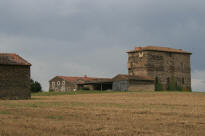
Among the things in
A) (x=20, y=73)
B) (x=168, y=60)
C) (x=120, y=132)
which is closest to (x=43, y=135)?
(x=120, y=132)

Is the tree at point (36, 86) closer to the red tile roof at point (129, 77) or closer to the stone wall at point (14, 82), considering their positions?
the red tile roof at point (129, 77)

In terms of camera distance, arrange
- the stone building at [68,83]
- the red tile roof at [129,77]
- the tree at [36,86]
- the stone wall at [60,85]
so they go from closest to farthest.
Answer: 1. the red tile roof at [129,77]
2. the tree at [36,86]
3. the stone building at [68,83]
4. the stone wall at [60,85]

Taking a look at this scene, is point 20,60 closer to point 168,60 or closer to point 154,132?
point 154,132

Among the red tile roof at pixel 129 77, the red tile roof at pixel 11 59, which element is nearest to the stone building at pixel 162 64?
the red tile roof at pixel 129 77

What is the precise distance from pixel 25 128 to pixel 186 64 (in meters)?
75.5

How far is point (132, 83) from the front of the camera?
70.8m

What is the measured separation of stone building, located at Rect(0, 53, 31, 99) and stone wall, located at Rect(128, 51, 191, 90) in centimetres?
3862

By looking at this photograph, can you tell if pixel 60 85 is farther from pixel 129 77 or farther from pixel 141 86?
pixel 141 86

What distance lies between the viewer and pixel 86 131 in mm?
12172

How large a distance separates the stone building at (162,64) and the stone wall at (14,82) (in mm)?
38602

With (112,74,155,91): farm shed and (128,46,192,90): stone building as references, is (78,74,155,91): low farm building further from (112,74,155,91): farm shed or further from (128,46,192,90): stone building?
(128,46,192,90): stone building

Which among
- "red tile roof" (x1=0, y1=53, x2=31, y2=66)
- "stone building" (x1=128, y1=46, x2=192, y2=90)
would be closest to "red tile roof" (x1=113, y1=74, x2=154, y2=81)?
"stone building" (x1=128, y1=46, x2=192, y2=90)

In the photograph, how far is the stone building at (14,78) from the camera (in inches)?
1660

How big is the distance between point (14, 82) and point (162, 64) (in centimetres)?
4411
